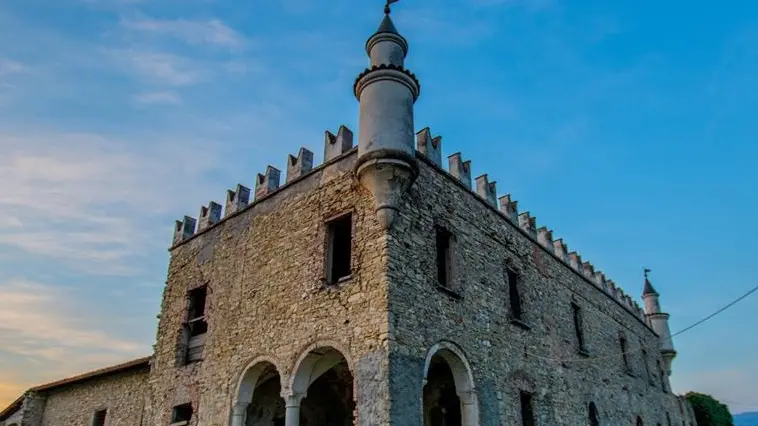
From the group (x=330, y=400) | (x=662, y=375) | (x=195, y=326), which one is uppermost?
(x=662, y=375)

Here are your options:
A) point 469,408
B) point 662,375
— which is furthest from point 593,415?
point 662,375

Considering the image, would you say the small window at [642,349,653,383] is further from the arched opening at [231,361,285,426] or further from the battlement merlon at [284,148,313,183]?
the battlement merlon at [284,148,313,183]

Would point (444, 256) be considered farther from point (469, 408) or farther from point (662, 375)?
point (662, 375)

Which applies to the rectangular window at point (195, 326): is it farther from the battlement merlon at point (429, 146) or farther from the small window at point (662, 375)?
the small window at point (662, 375)

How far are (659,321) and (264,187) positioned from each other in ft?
70.2

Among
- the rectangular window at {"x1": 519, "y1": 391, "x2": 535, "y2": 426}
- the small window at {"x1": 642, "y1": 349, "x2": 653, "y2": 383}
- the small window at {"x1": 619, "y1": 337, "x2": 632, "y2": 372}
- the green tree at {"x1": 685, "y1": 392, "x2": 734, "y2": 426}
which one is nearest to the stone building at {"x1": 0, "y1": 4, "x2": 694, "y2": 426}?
the rectangular window at {"x1": 519, "y1": 391, "x2": 535, "y2": 426}

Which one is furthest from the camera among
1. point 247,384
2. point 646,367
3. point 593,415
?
point 646,367

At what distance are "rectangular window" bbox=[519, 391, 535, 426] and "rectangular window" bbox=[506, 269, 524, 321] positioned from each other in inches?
74.7

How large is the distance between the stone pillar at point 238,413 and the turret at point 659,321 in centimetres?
2052

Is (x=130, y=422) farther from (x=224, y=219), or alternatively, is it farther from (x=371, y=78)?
(x=371, y=78)

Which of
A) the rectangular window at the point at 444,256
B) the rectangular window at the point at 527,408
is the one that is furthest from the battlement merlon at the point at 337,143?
the rectangular window at the point at 527,408

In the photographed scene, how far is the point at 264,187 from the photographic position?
48.0 feet

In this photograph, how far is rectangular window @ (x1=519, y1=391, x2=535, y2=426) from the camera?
13.3 meters

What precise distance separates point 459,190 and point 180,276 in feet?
27.7
